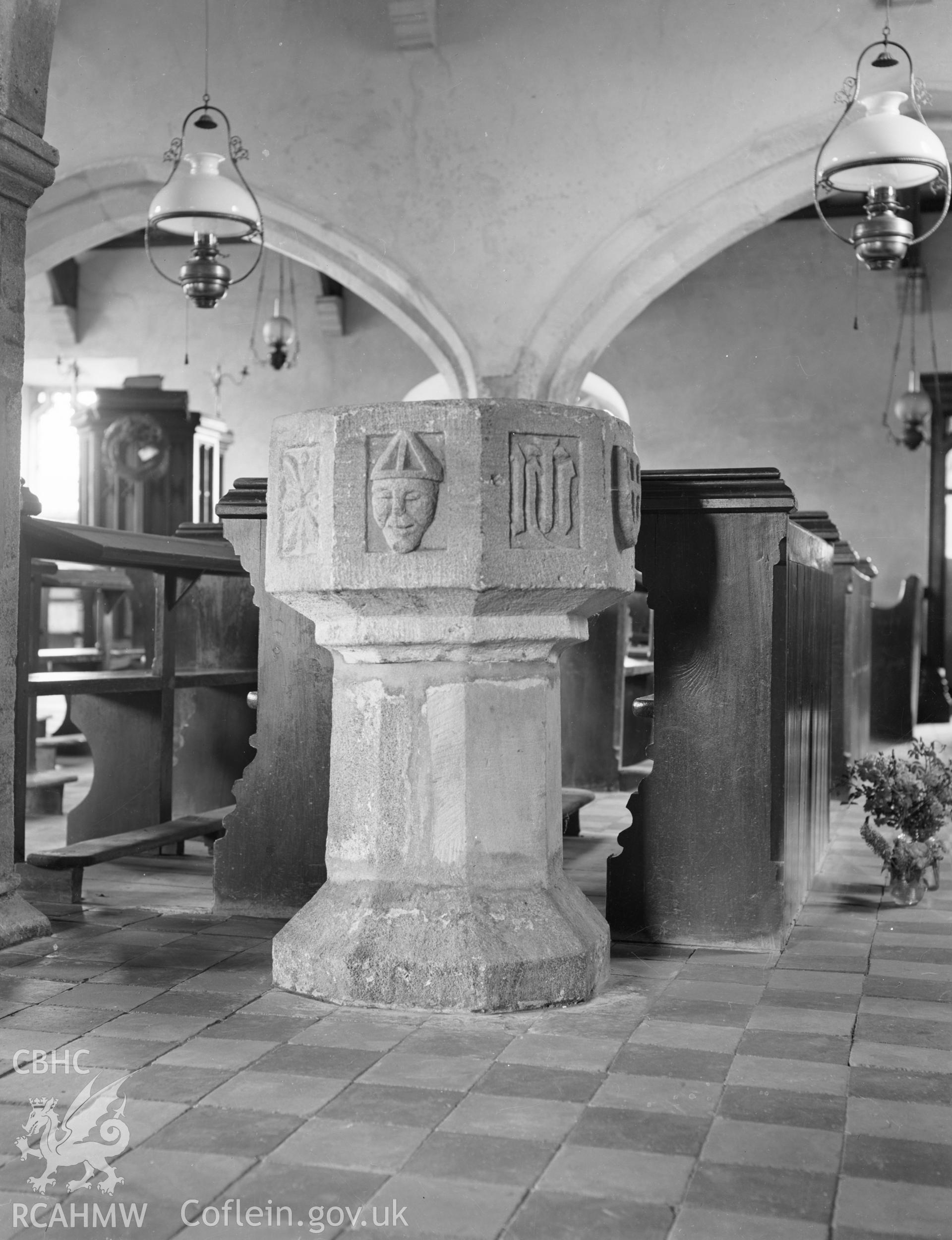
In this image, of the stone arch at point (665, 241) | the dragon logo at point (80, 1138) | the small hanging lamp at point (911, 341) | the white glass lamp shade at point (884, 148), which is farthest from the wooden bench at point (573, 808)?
the small hanging lamp at point (911, 341)

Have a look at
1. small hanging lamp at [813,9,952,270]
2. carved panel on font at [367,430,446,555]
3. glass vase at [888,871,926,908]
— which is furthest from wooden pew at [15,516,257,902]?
small hanging lamp at [813,9,952,270]

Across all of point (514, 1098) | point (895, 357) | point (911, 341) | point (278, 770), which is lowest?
point (514, 1098)

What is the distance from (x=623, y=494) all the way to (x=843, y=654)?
132 inches

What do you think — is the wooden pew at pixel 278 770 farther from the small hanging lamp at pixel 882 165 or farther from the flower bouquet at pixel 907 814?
the small hanging lamp at pixel 882 165

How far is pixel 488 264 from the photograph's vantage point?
8797 mm

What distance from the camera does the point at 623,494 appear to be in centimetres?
300

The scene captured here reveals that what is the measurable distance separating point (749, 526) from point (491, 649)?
877mm

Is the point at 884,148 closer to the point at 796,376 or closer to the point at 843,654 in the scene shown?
the point at 843,654

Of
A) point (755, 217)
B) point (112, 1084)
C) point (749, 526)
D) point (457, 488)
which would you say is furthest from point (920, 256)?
point (112, 1084)

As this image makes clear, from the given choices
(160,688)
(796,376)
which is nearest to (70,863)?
(160,688)

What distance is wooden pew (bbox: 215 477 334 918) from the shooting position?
3766mm

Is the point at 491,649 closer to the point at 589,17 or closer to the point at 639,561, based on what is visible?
the point at 639,561

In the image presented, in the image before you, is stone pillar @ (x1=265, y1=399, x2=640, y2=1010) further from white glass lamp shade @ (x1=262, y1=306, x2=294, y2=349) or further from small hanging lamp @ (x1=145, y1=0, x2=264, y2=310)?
white glass lamp shade @ (x1=262, y1=306, x2=294, y2=349)

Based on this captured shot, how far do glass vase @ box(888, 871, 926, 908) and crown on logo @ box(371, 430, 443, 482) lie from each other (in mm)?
1994
